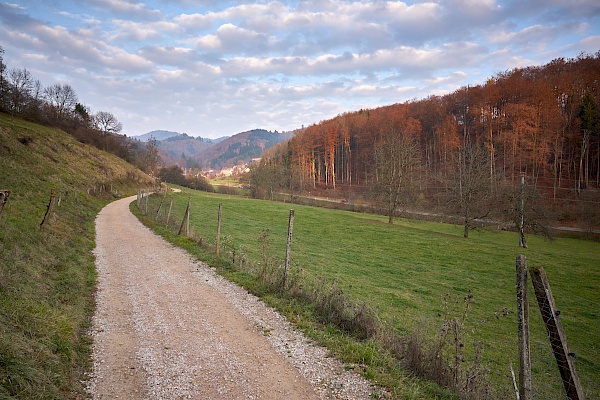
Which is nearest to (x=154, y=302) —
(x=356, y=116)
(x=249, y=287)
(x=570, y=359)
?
(x=249, y=287)

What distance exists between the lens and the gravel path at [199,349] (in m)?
4.73

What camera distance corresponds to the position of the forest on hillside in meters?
33.0

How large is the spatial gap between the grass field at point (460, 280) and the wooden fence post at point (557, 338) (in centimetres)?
76

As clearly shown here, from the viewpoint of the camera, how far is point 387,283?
15.1 meters

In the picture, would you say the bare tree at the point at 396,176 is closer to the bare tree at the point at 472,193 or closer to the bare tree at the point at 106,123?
the bare tree at the point at 472,193

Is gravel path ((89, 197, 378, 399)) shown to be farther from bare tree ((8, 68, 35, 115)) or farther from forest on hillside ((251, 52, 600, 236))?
bare tree ((8, 68, 35, 115))

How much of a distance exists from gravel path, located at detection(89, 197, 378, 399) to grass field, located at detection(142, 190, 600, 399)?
9.82 ft

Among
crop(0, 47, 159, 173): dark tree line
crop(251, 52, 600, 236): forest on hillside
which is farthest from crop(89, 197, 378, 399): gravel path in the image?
crop(0, 47, 159, 173): dark tree line

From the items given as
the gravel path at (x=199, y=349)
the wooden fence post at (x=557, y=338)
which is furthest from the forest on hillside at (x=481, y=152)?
the gravel path at (x=199, y=349)

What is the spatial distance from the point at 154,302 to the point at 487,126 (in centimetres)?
6464

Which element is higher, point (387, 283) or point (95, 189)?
point (95, 189)

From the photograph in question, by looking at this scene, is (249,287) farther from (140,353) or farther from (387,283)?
(387,283)

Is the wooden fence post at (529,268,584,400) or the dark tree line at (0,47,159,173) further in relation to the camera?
the dark tree line at (0,47,159,173)

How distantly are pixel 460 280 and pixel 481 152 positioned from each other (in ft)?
81.5
